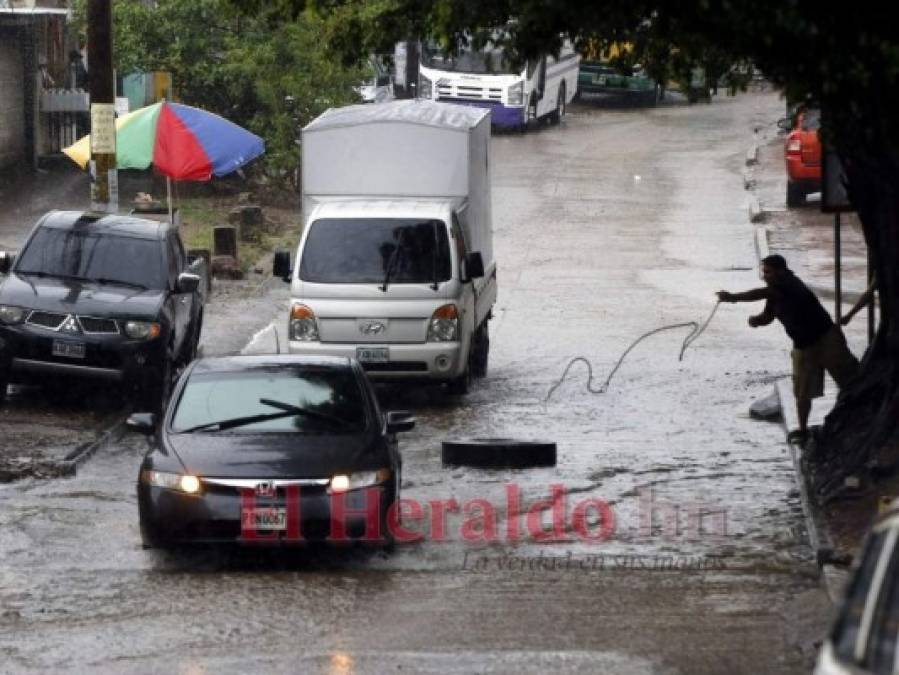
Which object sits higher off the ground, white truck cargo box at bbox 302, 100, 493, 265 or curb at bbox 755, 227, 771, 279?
white truck cargo box at bbox 302, 100, 493, 265

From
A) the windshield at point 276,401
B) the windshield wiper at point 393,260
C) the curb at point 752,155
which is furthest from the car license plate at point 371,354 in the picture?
the curb at point 752,155

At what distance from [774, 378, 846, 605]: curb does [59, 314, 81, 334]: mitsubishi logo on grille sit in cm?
683

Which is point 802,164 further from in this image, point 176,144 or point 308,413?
point 308,413

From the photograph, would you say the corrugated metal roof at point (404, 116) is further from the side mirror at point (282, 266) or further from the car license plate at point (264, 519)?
the car license plate at point (264, 519)

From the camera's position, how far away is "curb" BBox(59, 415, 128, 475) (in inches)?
664

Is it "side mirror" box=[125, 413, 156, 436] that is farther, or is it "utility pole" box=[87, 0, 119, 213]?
"utility pole" box=[87, 0, 119, 213]

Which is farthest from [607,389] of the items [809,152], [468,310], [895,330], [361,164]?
[809,152]

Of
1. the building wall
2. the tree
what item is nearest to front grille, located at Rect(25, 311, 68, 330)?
the tree

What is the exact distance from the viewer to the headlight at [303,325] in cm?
2027

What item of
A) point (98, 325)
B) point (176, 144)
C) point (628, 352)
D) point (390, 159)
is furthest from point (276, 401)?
point (176, 144)

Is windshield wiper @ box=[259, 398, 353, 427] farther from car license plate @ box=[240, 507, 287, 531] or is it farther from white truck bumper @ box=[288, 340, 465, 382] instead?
white truck bumper @ box=[288, 340, 465, 382]

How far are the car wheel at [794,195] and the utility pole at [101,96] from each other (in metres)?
16.6

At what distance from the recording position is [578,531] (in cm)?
1470

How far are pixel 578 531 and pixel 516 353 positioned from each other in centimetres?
929
